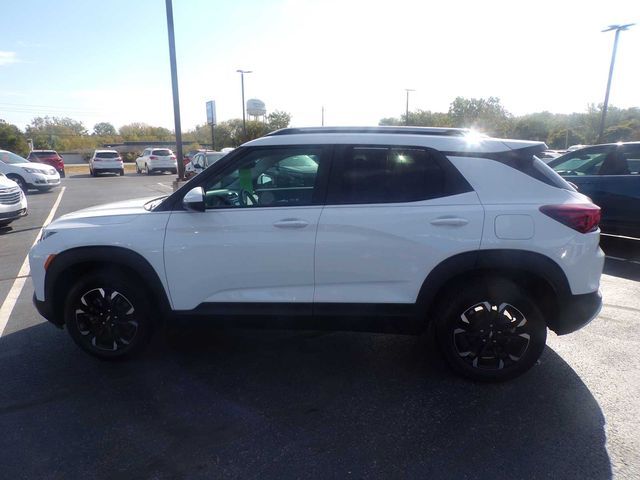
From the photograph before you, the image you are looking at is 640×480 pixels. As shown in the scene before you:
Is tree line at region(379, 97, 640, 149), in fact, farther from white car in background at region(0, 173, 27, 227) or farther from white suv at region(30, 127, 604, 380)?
white suv at region(30, 127, 604, 380)

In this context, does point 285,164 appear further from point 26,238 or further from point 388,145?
point 26,238

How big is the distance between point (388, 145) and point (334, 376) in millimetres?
1755

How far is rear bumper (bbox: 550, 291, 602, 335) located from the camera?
3305mm

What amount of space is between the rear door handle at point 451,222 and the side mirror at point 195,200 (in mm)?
1621

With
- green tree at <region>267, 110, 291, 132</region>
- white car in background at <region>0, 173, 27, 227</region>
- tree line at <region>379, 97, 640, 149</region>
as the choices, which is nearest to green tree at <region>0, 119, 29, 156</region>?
green tree at <region>267, 110, 291, 132</region>

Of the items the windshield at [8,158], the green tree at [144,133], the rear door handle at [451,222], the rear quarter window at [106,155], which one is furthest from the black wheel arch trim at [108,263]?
the green tree at [144,133]

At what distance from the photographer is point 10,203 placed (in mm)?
9352

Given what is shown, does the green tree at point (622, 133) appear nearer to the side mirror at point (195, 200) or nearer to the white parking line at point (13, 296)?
the white parking line at point (13, 296)

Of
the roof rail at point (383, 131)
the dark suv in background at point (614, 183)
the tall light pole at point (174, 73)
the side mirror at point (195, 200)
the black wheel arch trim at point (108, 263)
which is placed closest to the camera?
the side mirror at point (195, 200)

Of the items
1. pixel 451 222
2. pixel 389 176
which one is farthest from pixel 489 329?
pixel 389 176

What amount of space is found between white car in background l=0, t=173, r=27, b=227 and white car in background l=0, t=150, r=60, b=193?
8349 mm

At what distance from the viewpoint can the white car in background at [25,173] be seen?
1694 cm

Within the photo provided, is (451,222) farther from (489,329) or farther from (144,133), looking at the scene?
(144,133)

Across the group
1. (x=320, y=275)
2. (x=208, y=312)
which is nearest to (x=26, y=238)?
(x=208, y=312)
